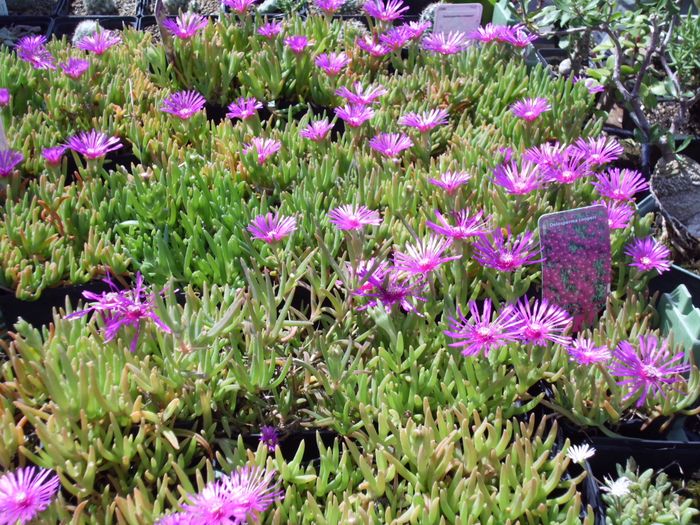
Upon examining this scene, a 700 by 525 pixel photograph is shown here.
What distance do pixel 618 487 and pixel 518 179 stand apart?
55 centimetres

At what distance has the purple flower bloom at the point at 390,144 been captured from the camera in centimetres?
152

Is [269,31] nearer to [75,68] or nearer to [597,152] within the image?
[75,68]

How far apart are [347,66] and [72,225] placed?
955mm

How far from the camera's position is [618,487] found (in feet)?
3.28

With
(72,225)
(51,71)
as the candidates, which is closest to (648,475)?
(72,225)

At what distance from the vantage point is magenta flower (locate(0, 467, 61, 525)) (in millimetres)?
800

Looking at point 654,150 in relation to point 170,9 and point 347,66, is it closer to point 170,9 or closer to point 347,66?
point 347,66

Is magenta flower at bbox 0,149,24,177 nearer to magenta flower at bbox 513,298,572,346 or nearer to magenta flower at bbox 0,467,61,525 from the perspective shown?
magenta flower at bbox 0,467,61,525

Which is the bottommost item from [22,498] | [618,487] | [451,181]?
[618,487]

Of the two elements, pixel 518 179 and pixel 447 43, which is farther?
pixel 447 43

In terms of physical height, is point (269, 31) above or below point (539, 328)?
above

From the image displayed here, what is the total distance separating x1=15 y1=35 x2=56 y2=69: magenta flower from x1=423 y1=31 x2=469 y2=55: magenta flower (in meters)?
1.02

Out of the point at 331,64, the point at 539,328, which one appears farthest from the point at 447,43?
the point at 539,328

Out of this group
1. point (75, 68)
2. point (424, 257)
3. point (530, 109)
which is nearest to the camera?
point (424, 257)
